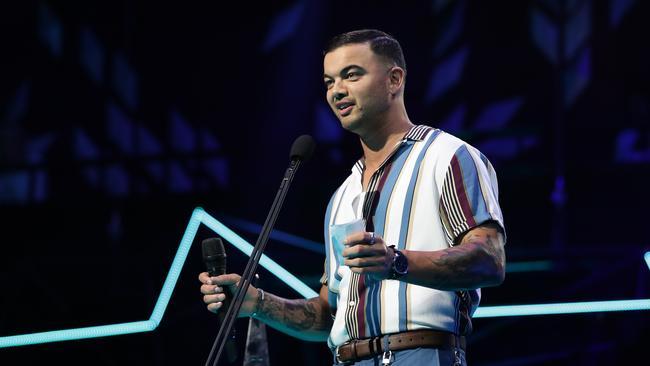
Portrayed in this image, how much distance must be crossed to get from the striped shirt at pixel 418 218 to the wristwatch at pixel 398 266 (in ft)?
0.72

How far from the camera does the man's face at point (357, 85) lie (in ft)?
8.90

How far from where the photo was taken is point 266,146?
6562 millimetres

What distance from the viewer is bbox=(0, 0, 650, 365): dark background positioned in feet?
15.9

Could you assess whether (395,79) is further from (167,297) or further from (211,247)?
(167,297)

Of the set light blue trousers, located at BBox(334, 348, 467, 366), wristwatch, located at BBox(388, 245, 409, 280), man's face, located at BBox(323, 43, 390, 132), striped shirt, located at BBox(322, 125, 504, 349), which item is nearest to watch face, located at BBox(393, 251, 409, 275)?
wristwatch, located at BBox(388, 245, 409, 280)

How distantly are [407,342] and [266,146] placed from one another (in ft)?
14.1

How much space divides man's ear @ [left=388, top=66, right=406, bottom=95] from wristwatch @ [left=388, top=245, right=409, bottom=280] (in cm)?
77

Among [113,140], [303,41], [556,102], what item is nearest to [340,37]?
[556,102]

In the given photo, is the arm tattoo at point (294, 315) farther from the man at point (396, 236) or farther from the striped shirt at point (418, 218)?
the striped shirt at point (418, 218)

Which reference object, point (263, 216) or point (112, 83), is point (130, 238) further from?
point (112, 83)

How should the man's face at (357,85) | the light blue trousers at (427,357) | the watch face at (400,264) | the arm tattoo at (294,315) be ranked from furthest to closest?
the arm tattoo at (294,315) → the man's face at (357,85) → the light blue trousers at (427,357) → the watch face at (400,264)

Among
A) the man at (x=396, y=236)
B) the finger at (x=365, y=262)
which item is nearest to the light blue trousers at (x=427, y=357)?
the man at (x=396, y=236)

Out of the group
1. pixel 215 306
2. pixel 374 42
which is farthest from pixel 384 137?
pixel 215 306

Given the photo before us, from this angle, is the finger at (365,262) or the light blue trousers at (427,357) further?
the light blue trousers at (427,357)
